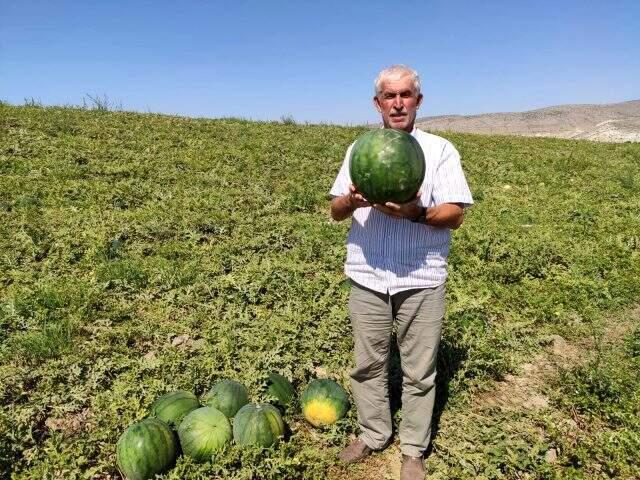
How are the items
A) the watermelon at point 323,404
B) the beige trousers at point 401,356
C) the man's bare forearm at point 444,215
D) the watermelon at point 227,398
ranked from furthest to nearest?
the watermelon at point 323,404
the watermelon at point 227,398
the beige trousers at point 401,356
the man's bare forearm at point 444,215

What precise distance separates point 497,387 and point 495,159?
454 inches

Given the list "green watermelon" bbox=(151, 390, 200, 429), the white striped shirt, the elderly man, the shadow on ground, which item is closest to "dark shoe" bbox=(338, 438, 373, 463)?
the elderly man

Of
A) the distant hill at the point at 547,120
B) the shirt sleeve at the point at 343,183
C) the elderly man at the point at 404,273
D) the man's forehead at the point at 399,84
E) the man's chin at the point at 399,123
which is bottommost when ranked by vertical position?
the elderly man at the point at 404,273

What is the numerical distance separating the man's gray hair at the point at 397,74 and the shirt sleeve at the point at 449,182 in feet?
1.64

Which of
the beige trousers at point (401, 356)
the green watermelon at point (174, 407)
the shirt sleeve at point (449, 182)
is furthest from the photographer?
the green watermelon at point (174, 407)

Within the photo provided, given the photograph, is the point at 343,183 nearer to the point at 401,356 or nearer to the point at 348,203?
the point at 348,203

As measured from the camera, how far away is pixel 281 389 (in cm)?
470

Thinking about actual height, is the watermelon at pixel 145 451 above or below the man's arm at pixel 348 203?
below

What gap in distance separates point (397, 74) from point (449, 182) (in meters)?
0.80

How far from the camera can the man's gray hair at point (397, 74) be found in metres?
3.44

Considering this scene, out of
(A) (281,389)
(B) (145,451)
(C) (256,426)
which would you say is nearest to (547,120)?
(A) (281,389)

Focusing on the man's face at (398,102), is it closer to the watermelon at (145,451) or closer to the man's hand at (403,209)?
the man's hand at (403,209)

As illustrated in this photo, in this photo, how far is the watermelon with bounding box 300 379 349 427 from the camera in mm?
4453

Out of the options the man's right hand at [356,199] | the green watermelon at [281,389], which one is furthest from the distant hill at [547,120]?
the man's right hand at [356,199]
